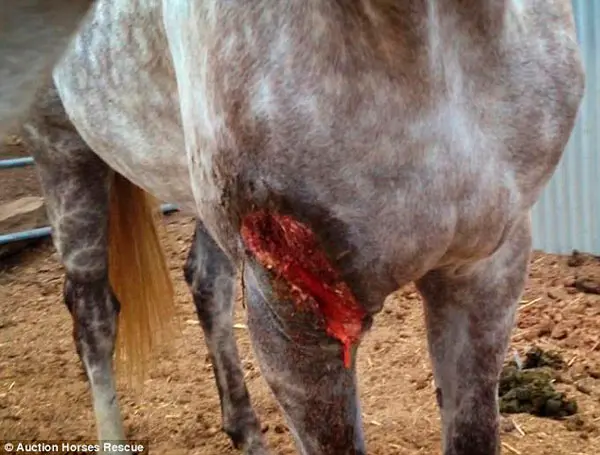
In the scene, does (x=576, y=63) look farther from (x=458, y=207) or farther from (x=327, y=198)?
(x=327, y=198)

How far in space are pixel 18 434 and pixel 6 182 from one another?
7.75 feet

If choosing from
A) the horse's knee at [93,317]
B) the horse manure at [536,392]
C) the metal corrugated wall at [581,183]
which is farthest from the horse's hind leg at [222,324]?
the metal corrugated wall at [581,183]

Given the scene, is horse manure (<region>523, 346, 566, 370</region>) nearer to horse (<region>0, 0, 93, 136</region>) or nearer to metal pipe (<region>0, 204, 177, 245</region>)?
metal pipe (<region>0, 204, 177, 245</region>)

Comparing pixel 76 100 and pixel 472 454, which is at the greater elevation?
pixel 76 100

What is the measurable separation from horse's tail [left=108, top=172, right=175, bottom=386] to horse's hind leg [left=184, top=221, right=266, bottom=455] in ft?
0.32

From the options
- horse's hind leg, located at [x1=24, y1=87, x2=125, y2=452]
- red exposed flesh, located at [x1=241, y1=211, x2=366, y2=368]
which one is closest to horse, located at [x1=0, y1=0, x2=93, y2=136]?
red exposed flesh, located at [x1=241, y1=211, x2=366, y2=368]

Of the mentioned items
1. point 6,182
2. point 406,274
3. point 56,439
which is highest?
point 406,274

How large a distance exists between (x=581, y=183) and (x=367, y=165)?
2.65 meters

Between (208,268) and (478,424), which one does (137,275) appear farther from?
(478,424)

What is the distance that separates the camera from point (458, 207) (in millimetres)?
1152

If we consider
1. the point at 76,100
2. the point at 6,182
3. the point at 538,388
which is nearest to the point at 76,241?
the point at 76,100

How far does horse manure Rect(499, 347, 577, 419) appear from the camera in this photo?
2.37 meters

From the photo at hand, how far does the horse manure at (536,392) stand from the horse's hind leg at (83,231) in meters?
1.05

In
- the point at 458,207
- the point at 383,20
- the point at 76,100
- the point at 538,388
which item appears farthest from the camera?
the point at 538,388
